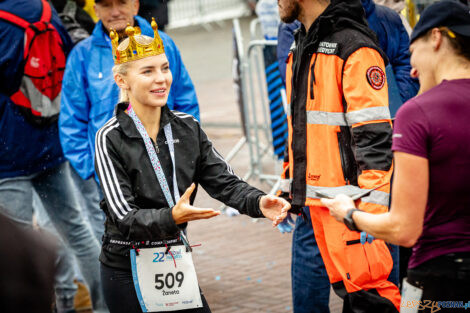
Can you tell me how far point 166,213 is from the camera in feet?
11.5

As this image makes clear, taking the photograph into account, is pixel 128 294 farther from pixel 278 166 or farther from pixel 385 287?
pixel 278 166

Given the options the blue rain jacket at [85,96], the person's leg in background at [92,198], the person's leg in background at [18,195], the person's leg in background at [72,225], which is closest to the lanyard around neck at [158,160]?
the blue rain jacket at [85,96]

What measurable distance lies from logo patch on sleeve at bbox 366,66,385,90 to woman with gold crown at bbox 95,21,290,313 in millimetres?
815

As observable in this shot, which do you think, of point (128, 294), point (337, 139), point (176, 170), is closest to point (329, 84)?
point (337, 139)

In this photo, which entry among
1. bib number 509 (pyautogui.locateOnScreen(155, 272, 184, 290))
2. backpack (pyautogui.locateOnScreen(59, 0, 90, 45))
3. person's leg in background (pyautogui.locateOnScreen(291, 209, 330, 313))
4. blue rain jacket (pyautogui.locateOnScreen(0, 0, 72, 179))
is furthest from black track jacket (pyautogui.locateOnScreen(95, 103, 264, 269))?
backpack (pyautogui.locateOnScreen(59, 0, 90, 45))

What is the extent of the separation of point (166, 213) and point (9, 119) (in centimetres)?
218

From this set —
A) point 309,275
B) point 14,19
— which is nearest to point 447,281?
point 309,275

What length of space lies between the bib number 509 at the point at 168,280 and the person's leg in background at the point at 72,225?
2.03 m

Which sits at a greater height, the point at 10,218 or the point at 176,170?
the point at 10,218

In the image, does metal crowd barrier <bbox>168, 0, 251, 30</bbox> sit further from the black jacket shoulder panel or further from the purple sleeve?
the purple sleeve

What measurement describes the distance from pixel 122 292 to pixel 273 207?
0.82m

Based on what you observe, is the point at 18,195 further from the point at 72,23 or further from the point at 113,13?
the point at 72,23

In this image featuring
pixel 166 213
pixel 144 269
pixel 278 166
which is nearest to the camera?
pixel 166 213

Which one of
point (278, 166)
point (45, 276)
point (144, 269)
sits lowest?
point (278, 166)
